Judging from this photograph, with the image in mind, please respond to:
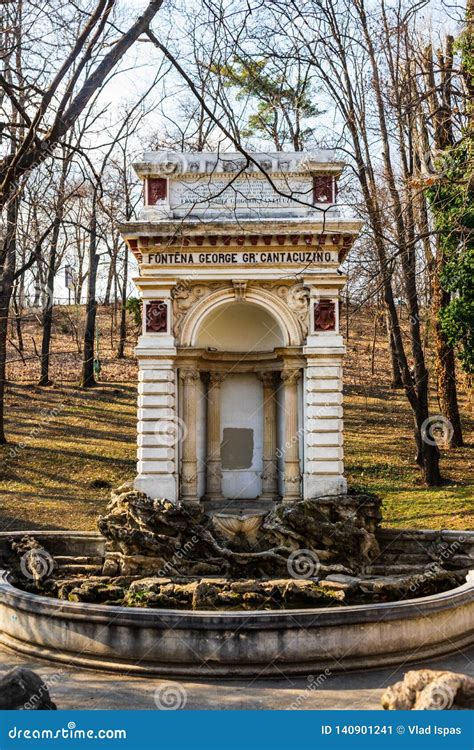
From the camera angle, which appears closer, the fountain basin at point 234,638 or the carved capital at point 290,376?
the fountain basin at point 234,638

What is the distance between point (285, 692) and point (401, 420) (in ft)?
62.3

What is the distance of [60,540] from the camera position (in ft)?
43.3

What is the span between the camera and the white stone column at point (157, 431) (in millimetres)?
13641

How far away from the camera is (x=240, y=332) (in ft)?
52.1

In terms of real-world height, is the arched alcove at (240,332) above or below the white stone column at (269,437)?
above

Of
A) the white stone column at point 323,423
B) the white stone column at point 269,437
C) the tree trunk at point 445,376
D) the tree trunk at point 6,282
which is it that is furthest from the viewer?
the tree trunk at point 445,376

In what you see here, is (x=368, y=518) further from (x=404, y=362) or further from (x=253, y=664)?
(x=404, y=362)

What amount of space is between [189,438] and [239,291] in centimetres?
290

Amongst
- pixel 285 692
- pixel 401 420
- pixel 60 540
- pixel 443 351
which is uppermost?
pixel 443 351

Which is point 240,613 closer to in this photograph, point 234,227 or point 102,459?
point 234,227

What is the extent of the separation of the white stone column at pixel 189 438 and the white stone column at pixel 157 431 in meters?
0.29

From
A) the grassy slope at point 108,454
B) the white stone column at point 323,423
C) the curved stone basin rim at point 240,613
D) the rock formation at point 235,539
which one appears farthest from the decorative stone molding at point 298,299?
the curved stone basin rim at point 240,613

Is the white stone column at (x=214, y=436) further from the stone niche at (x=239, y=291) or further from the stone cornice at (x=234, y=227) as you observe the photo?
the stone cornice at (x=234, y=227)

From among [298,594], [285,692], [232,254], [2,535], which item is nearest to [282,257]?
[232,254]
